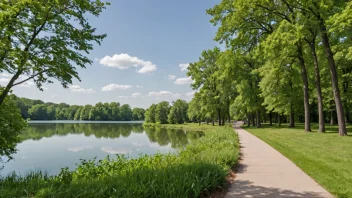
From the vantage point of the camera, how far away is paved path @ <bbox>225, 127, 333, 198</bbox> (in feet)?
16.6

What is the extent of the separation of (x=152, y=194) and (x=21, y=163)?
12.8 metres

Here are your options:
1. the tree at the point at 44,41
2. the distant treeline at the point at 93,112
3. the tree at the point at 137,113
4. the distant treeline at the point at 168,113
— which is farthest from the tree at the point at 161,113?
the tree at the point at 44,41

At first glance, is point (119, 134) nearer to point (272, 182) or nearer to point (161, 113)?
point (272, 182)

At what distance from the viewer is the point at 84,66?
10727 mm

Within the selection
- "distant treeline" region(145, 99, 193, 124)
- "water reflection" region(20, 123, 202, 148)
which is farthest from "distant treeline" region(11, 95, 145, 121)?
"water reflection" region(20, 123, 202, 148)

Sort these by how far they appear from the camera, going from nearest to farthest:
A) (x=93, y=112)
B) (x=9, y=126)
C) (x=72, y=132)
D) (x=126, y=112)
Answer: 1. (x=9, y=126)
2. (x=72, y=132)
3. (x=93, y=112)
4. (x=126, y=112)

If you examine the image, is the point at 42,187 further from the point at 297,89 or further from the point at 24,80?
the point at 297,89

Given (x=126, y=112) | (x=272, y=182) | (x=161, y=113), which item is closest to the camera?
(x=272, y=182)

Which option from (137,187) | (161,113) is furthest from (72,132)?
(161,113)

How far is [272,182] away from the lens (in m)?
5.88

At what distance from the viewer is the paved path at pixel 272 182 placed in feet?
16.6

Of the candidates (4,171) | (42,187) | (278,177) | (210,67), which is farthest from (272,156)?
(210,67)

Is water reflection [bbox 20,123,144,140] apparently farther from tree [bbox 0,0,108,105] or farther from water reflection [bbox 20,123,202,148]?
tree [bbox 0,0,108,105]

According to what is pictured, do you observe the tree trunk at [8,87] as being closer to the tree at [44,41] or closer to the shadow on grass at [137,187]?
the tree at [44,41]
